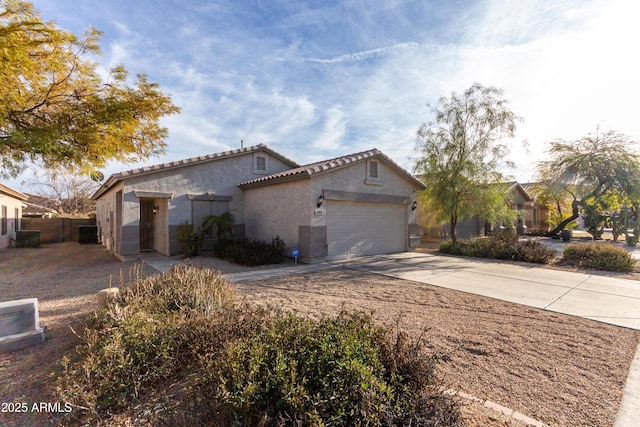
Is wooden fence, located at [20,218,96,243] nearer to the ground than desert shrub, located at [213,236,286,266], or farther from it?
farther from it

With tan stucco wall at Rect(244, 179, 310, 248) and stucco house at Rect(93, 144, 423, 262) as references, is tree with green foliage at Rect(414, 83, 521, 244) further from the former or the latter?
tan stucco wall at Rect(244, 179, 310, 248)

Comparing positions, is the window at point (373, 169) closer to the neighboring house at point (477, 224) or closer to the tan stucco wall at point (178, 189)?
the neighboring house at point (477, 224)

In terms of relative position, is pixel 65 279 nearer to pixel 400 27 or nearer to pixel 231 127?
pixel 231 127

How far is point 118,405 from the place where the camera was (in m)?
2.67

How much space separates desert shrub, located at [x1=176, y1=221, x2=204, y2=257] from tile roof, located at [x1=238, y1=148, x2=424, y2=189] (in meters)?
3.09

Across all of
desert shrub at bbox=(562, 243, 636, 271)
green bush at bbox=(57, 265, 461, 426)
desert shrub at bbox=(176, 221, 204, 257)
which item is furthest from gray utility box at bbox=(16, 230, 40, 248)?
desert shrub at bbox=(562, 243, 636, 271)

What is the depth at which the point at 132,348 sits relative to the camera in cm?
311

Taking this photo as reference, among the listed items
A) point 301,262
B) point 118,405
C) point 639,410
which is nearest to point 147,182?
point 301,262

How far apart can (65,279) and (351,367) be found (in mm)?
9664

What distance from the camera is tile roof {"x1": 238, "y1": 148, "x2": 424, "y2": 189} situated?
10.6 metres

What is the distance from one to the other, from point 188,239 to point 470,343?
34.5 ft

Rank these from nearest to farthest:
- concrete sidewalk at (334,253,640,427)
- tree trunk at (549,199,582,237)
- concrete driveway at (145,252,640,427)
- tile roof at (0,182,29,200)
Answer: concrete sidewalk at (334,253,640,427) < concrete driveway at (145,252,640,427) < tile roof at (0,182,29,200) < tree trunk at (549,199,582,237)

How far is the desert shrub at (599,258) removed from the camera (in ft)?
31.3

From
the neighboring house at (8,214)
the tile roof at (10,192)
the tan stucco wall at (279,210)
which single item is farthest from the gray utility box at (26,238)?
the tan stucco wall at (279,210)
